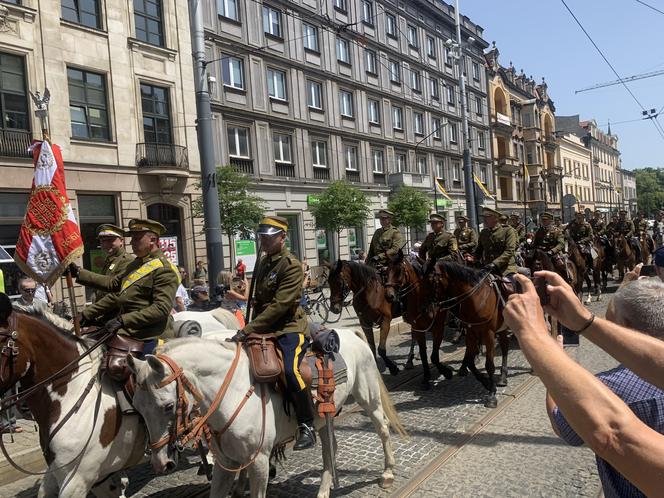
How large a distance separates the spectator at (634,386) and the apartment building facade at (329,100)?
17.4m

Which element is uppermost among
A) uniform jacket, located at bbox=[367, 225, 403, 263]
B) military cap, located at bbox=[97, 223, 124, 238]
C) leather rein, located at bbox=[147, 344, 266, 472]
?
military cap, located at bbox=[97, 223, 124, 238]

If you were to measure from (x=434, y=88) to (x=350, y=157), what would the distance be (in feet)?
41.6

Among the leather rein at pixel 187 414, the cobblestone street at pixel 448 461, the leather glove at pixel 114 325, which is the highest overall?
the leather glove at pixel 114 325

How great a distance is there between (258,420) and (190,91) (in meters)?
18.7

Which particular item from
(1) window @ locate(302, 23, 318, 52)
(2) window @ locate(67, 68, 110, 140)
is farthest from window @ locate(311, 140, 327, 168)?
(2) window @ locate(67, 68, 110, 140)

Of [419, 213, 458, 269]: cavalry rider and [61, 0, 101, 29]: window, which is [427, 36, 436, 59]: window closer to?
[61, 0, 101, 29]: window

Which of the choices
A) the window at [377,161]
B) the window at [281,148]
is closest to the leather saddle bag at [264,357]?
the window at [281,148]

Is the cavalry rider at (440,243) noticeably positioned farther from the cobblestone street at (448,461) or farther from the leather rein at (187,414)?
the leather rein at (187,414)

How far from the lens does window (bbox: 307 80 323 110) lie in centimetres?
2642

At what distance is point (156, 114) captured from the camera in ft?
63.1

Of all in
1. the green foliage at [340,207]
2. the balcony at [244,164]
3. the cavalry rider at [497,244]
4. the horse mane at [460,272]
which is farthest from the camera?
the green foliage at [340,207]

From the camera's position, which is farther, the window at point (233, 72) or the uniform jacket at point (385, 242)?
the window at point (233, 72)

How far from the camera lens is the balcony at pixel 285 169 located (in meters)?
24.6

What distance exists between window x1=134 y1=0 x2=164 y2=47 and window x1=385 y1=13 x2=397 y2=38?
17.2 m
